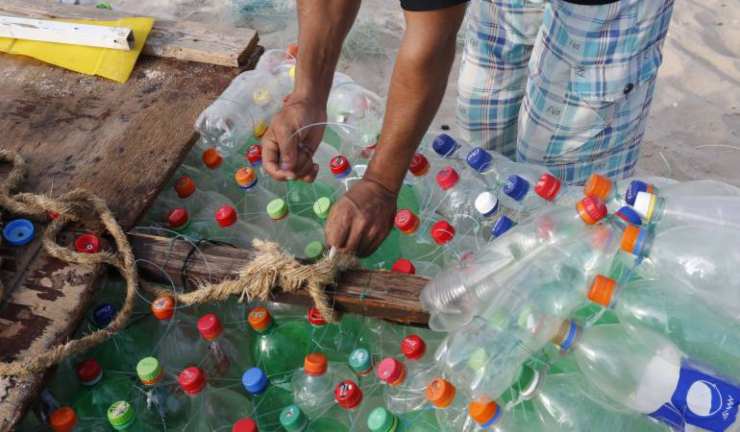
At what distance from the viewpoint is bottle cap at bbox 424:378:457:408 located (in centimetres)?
150

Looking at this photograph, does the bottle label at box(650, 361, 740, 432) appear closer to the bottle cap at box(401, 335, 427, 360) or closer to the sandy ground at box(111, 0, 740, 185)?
the bottle cap at box(401, 335, 427, 360)

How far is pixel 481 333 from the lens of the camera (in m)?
1.52

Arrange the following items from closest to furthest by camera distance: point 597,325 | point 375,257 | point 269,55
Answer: point 597,325
point 375,257
point 269,55

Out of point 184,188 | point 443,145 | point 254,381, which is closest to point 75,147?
point 184,188

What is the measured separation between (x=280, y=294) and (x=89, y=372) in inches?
22.7

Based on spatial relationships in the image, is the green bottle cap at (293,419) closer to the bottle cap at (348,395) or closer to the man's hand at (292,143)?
the bottle cap at (348,395)

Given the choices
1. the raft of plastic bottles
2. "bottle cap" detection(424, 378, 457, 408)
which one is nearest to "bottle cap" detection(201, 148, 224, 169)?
the raft of plastic bottles

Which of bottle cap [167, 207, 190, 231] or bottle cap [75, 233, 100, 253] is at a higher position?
bottle cap [75, 233, 100, 253]

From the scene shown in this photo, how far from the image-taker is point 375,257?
223cm

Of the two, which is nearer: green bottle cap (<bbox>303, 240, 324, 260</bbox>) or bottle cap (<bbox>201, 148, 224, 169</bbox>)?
green bottle cap (<bbox>303, 240, 324, 260</bbox>)

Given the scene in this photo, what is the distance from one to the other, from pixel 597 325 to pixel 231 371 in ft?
3.56

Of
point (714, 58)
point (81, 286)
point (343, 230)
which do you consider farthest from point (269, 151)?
point (714, 58)

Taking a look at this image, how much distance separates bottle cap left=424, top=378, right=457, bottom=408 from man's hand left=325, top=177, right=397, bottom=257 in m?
0.43

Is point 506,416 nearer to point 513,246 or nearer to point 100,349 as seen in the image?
point 513,246
